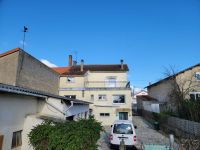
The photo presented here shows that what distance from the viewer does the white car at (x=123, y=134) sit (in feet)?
39.2

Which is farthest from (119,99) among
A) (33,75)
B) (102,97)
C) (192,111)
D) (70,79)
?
(33,75)

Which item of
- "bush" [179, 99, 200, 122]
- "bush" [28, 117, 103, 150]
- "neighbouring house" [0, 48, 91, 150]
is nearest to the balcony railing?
"neighbouring house" [0, 48, 91, 150]

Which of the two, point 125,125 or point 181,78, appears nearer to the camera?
point 125,125

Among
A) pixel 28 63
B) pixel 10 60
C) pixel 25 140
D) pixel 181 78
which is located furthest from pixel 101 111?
pixel 25 140

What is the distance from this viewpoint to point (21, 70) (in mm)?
17172

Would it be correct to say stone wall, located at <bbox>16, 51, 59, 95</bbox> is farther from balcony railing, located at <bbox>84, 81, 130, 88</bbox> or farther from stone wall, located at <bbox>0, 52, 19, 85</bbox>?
balcony railing, located at <bbox>84, 81, 130, 88</bbox>

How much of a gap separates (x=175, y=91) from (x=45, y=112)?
18.1 m

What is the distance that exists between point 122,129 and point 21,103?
23.1 feet

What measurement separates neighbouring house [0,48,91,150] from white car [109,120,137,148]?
3484mm

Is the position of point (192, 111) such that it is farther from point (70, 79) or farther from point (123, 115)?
point (70, 79)

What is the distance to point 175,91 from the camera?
23234mm

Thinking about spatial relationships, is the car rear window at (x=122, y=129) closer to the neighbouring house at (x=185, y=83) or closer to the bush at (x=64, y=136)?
the bush at (x=64, y=136)

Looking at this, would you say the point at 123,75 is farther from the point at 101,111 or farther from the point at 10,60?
the point at 10,60

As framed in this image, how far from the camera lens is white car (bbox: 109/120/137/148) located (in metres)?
12.0
